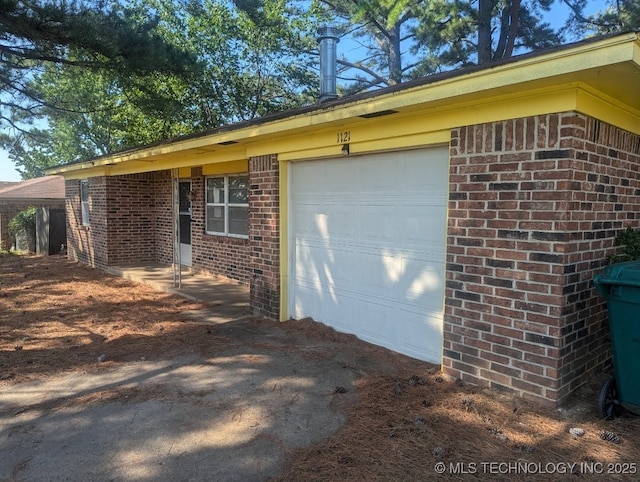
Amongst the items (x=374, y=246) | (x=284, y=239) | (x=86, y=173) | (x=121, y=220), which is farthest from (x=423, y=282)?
(x=86, y=173)

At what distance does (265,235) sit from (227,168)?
3489mm

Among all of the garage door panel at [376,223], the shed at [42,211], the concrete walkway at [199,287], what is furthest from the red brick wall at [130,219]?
the garage door panel at [376,223]

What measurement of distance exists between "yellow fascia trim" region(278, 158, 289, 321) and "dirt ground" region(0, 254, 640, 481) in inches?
11.9

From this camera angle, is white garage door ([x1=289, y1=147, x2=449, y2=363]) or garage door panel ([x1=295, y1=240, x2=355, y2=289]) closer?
white garage door ([x1=289, y1=147, x2=449, y2=363])

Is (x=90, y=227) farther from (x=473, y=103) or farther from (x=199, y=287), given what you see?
(x=473, y=103)

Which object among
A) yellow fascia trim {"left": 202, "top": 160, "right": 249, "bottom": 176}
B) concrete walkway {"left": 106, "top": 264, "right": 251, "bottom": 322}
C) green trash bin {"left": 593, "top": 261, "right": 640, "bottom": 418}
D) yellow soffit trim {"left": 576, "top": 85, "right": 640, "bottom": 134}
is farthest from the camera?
yellow fascia trim {"left": 202, "top": 160, "right": 249, "bottom": 176}

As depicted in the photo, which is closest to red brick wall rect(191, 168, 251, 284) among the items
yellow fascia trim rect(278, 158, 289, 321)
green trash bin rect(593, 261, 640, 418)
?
yellow fascia trim rect(278, 158, 289, 321)

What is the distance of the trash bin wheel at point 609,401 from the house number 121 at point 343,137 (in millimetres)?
3377

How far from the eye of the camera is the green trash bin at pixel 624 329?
3246mm

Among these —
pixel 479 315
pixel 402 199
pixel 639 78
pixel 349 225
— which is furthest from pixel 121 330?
pixel 639 78

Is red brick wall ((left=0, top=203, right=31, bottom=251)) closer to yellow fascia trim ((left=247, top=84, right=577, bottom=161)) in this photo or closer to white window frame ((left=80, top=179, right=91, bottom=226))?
white window frame ((left=80, top=179, right=91, bottom=226))

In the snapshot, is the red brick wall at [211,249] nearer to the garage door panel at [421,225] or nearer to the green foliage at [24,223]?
the garage door panel at [421,225]

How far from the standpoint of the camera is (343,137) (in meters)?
5.21

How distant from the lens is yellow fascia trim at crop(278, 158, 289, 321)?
6.27 metres
